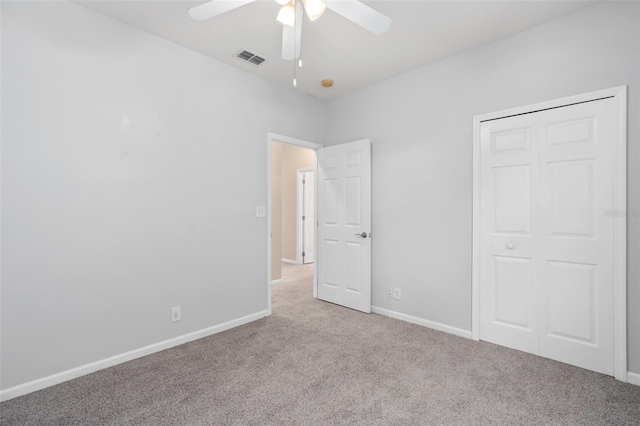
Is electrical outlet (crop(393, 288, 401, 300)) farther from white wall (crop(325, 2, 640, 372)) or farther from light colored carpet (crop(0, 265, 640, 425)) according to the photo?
light colored carpet (crop(0, 265, 640, 425))

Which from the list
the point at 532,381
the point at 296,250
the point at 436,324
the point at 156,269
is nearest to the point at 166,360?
the point at 156,269

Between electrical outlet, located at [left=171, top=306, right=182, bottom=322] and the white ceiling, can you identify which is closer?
the white ceiling

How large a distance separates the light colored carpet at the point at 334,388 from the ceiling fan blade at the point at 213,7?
2.36 m

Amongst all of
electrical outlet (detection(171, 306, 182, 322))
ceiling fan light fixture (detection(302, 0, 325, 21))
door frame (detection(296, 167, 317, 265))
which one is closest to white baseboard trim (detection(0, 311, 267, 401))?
electrical outlet (detection(171, 306, 182, 322))

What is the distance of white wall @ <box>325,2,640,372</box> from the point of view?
2229 millimetres

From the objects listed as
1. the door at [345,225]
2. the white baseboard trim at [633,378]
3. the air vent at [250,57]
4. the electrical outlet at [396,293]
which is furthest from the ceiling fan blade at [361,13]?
the white baseboard trim at [633,378]

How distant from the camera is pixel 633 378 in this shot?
2172 mm

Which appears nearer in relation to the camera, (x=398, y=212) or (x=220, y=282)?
(x=220, y=282)

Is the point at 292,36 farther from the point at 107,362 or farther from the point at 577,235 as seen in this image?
the point at 107,362

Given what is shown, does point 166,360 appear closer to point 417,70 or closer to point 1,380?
point 1,380

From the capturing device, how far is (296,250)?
7.01 m

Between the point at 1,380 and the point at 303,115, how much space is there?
3.49 m

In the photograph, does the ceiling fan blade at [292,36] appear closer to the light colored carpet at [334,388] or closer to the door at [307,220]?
the light colored carpet at [334,388]

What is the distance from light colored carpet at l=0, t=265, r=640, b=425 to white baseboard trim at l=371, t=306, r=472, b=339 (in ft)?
0.36
